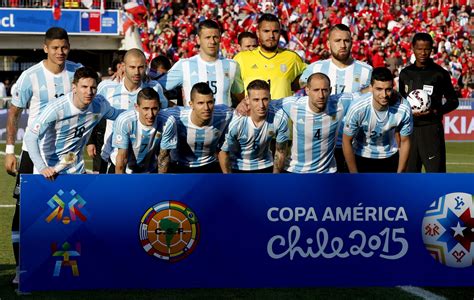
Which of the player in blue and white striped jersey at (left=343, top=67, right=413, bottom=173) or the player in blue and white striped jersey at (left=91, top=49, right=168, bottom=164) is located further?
the player in blue and white striped jersey at (left=91, top=49, right=168, bottom=164)

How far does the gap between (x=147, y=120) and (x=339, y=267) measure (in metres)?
1.93

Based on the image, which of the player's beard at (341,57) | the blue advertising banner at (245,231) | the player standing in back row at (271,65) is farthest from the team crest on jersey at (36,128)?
the player's beard at (341,57)

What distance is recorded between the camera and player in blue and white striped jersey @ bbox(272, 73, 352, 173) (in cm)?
749

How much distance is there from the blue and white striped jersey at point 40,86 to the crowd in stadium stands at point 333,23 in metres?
18.4

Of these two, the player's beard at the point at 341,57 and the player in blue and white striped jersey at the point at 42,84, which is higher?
the player's beard at the point at 341,57

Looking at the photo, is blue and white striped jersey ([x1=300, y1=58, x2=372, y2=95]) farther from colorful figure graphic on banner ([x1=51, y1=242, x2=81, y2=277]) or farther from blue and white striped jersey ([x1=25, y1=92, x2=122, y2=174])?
colorful figure graphic on banner ([x1=51, y1=242, x2=81, y2=277])

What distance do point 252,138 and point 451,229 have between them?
1.84 metres

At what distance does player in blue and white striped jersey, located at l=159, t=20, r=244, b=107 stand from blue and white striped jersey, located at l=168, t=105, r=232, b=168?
0.57 metres

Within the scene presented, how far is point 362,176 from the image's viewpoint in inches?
254

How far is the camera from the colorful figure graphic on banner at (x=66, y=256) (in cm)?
617

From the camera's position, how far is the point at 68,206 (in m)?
6.15

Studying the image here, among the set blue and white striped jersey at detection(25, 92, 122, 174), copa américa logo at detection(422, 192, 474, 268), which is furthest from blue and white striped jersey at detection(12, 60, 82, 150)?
copa américa logo at detection(422, 192, 474, 268)

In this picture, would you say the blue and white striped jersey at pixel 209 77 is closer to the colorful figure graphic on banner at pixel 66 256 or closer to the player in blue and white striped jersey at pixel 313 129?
the player in blue and white striped jersey at pixel 313 129

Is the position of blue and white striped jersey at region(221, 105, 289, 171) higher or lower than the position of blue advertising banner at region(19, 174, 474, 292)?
higher
